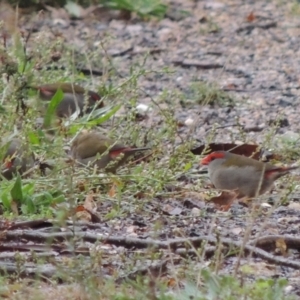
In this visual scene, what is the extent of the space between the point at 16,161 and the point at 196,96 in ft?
9.31

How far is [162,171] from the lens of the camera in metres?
5.12

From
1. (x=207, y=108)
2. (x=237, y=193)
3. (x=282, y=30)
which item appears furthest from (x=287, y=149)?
(x=282, y=30)

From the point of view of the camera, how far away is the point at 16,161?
5211mm

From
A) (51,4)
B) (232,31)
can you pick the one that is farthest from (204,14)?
(51,4)

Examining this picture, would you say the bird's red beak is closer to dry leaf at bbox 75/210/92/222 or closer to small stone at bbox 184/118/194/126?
dry leaf at bbox 75/210/92/222

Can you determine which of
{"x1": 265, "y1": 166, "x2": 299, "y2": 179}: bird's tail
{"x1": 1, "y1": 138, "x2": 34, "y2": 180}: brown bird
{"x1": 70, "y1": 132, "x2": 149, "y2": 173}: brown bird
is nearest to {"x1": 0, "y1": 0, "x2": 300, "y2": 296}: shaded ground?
{"x1": 265, "y1": 166, "x2": 299, "y2": 179}: bird's tail

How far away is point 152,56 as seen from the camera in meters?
9.45

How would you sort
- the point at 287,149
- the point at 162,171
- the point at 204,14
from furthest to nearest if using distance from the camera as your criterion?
the point at 204,14 → the point at 287,149 → the point at 162,171

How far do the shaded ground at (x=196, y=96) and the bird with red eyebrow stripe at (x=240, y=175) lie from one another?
0.10 metres

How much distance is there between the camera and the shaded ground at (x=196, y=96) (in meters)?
4.29

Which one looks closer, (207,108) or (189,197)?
(189,197)

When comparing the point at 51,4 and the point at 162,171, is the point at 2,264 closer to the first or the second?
the point at 162,171

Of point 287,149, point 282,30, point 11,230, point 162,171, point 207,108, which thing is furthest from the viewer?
point 282,30

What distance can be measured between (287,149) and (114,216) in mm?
1769
